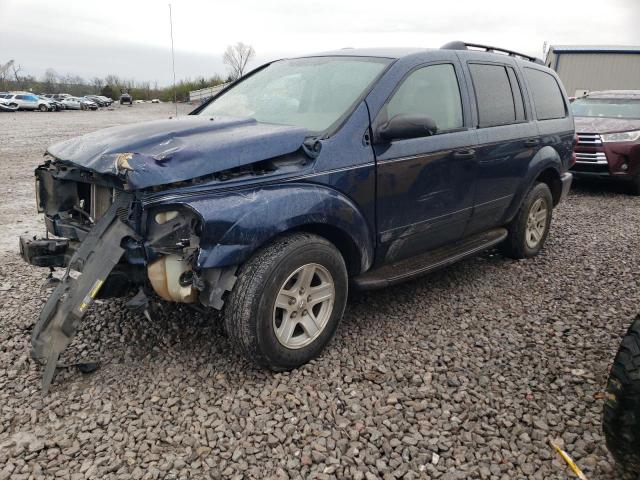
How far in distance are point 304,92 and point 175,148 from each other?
50.2 inches

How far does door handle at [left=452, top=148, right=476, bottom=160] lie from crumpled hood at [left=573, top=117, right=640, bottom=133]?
18.6ft

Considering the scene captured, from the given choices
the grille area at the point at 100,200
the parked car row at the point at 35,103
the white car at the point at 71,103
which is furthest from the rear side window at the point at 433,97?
the white car at the point at 71,103

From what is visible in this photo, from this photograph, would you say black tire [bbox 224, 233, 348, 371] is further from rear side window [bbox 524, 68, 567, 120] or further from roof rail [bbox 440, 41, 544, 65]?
rear side window [bbox 524, 68, 567, 120]

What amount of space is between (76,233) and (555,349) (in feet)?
10.4

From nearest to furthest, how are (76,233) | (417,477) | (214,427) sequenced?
(417,477)
(214,427)
(76,233)

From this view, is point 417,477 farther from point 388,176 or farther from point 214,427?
point 388,176

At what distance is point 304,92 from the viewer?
366cm

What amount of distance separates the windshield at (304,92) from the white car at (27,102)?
42.5 meters

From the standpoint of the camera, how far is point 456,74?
3.92 m

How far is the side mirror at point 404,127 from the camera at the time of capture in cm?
316

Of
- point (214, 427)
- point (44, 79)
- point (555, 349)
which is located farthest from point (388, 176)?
point (44, 79)

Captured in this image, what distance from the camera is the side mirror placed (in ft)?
10.4

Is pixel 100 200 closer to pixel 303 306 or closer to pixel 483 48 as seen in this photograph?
pixel 303 306

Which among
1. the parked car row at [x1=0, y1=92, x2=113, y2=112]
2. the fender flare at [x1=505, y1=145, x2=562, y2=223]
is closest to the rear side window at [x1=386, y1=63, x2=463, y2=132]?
the fender flare at [x1=505, y1=145, x2=562, y2=223]
